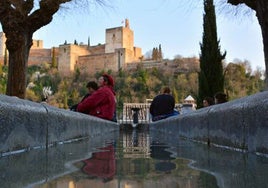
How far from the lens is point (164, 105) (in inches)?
348

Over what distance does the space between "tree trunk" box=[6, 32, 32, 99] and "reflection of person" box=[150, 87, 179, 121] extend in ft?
10.1

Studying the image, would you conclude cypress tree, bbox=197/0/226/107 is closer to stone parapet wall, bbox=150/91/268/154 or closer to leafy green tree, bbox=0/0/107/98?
leafy green tree, bbox=0/0/107/98

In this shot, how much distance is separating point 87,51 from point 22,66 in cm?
7626

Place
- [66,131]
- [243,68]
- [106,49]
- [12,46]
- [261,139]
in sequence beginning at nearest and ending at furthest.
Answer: [261,139], [66,131], [12,46], [243,68], [106,49]

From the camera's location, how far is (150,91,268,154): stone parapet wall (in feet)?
6.91

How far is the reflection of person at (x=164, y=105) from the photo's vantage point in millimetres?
8648

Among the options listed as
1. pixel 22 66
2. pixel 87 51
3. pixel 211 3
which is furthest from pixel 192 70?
pixel 22 66

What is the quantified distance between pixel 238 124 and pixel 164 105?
20.7 feet

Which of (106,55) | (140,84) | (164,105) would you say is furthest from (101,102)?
(106,55)

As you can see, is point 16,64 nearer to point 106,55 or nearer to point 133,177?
point 133,177

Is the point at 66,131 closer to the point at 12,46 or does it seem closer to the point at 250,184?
the point at 250,184

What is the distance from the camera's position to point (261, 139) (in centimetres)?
211

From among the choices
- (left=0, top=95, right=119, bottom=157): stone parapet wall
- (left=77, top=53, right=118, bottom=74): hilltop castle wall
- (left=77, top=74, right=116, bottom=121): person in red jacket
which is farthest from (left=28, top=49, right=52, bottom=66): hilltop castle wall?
(left=0, top=95, right=119, bottom=157): stone parapet wall

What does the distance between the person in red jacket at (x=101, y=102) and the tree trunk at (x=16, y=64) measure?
1569 mm
